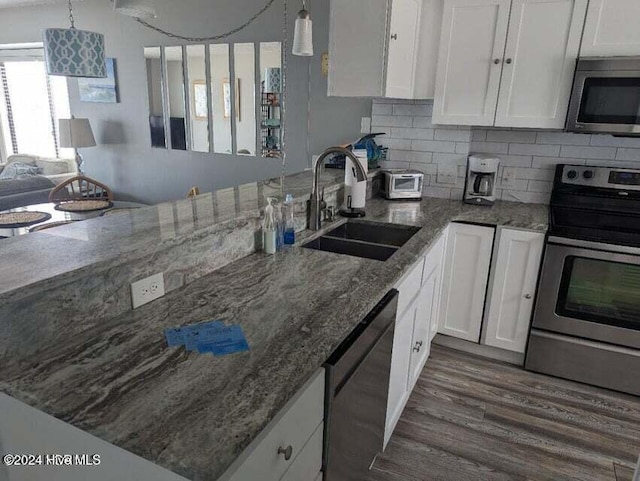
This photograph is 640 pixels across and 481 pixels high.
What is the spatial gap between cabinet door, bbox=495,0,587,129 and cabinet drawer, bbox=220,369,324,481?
2261 mm

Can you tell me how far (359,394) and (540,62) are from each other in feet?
7.35

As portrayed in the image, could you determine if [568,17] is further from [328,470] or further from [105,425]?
[105,425]

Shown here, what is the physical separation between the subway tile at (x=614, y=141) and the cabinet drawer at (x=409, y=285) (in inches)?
63.7

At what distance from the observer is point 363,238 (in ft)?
8.25

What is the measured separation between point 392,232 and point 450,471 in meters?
1.19

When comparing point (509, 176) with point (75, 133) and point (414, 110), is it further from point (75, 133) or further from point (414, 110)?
point (75, 133)

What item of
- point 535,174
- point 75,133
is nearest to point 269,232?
point 535,174

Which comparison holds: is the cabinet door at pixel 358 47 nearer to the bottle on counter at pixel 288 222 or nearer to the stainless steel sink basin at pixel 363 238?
the stainless steel sink basin at pixel 363 238

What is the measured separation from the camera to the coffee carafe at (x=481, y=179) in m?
2.86

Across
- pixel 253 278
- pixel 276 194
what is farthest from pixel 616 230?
pixel 253 278

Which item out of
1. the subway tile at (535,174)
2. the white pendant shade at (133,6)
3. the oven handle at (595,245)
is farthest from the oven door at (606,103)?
the white pendant shade at (133,6)

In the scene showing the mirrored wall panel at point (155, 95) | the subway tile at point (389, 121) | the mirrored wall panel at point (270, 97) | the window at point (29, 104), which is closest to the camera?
the subway tile at point (389, 121)

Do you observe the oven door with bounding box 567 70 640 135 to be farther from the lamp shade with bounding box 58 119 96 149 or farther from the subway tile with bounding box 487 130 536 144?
the lamp shade with bounding box 58 119 96 149

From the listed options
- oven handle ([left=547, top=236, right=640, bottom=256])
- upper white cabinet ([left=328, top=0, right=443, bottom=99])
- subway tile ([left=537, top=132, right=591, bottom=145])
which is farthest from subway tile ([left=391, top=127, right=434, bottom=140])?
oven handle ([left=547, top=236, right=640, bottom=256])
